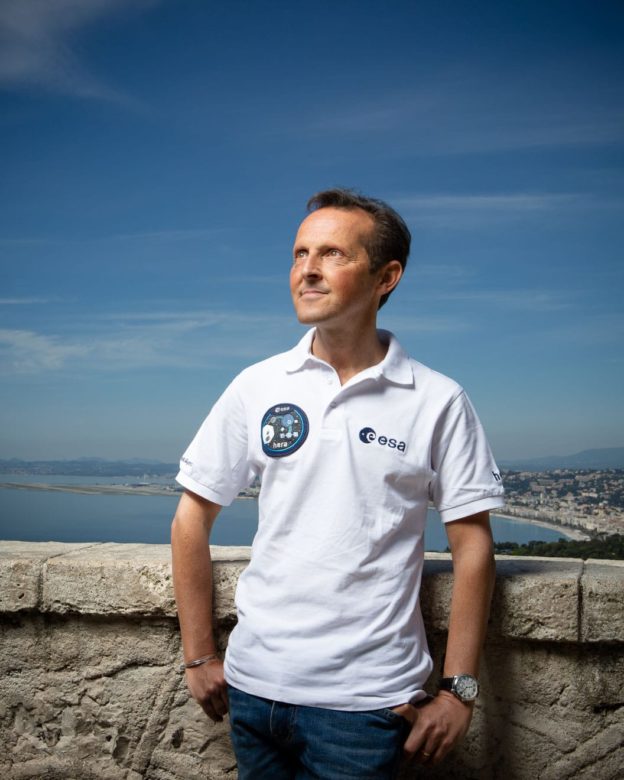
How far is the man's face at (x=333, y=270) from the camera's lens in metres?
A: 1.94

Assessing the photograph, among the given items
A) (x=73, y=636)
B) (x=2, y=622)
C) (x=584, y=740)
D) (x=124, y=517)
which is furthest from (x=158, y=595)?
(x=124, y=517)

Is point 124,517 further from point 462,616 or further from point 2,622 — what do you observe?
point 462,616

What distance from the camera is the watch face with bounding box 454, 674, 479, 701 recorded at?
6.16ft

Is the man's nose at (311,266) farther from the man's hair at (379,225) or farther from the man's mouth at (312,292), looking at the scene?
the man's hair at (379,225)

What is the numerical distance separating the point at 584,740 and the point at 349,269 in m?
1.60

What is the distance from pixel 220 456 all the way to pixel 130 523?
193 inches

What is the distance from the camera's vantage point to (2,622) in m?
2.62

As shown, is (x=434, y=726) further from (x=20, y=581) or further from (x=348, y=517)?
(x=20, y=581)

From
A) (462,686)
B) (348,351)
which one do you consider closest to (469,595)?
(462,686)

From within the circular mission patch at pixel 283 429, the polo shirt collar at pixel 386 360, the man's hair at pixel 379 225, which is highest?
the man's hair at pixel 379 225

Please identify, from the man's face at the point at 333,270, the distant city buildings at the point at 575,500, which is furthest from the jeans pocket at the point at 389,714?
the distant city buildings at the point at 575,500

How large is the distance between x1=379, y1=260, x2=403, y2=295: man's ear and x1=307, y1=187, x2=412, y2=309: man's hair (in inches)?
0.6

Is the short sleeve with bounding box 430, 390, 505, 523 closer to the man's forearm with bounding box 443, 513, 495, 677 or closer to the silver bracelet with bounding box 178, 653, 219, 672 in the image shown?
the man's forearm with bounding box 443, 513, 495, 677

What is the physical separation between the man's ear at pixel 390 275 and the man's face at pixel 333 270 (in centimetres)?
3
